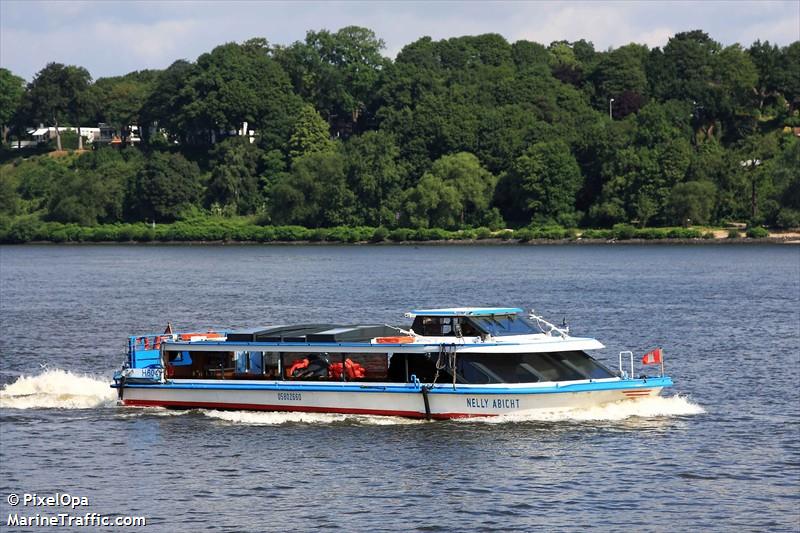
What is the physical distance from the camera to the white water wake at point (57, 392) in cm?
5297

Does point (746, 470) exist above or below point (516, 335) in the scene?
below

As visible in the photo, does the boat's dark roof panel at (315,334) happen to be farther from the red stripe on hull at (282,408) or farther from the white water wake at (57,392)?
the white water wake at (57,392)

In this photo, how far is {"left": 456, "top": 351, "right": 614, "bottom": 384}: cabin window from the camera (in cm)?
4659

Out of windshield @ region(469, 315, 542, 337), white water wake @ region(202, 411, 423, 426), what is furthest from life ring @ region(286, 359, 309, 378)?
→ windshield @ region(469, 315, 542, 337)

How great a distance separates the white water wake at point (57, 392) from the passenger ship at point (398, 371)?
Answer: 2.40m

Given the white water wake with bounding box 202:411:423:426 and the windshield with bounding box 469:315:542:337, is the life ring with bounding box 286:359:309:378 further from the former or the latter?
the windshield with bounding box 469:315:542:337

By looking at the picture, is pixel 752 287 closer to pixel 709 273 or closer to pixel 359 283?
pixel 709 273

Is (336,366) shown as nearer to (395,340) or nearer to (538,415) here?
(395,340)

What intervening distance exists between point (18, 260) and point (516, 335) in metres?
140

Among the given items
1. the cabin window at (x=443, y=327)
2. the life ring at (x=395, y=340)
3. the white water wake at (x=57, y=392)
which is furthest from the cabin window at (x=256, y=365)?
the white water wake at (x=57, y=392)

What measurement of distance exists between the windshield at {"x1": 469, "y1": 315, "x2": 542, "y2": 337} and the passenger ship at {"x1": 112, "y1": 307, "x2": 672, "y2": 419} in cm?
5

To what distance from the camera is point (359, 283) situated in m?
118

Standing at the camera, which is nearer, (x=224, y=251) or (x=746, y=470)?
(x=746, y=470)

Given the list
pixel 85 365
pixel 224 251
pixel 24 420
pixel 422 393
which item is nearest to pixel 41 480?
pixel 24 420
